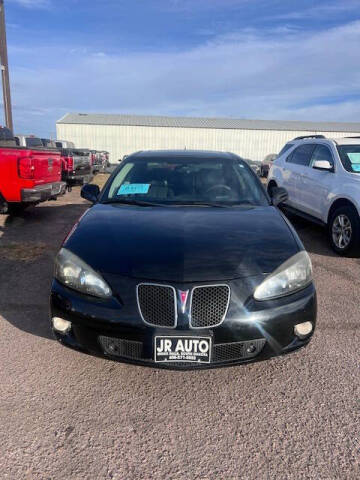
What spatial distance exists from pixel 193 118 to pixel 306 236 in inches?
1728

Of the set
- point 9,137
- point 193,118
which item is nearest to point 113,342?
point 9,137

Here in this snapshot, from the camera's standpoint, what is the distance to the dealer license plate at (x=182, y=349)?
2037mm

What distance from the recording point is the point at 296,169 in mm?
6945

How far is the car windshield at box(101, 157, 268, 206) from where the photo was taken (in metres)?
3.33

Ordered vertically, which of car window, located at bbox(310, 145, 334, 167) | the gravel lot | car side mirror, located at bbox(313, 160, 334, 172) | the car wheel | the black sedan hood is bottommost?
the gravel lot

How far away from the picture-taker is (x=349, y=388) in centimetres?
235

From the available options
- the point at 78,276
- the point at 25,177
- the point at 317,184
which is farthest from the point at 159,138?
the point at 78,276

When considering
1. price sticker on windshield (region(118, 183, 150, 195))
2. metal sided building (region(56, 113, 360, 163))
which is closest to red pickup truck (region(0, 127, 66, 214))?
price sticker on windshield (region(118, 183, 150, 195))

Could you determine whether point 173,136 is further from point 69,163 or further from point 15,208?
point 15,208

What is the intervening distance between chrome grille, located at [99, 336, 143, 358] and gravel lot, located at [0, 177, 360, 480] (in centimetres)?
32

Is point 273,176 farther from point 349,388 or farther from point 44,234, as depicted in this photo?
point 349,388

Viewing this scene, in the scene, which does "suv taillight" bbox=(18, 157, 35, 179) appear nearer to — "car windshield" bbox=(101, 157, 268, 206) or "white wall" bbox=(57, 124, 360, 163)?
"car windshield" bbox=(101, 157, 268, 206)

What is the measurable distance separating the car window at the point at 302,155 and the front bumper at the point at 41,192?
4.79 m

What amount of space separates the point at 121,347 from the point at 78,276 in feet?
1.72
